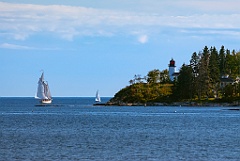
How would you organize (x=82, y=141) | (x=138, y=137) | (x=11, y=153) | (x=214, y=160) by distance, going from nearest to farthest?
1. (x=214, y=160)
2. (x=11, y=153)
3. (x=82, y=141)
4. (x=138, y=137)

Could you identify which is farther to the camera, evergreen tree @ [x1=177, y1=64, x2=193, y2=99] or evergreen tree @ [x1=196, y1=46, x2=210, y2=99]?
evergreen tree @ [x1=196, y1=46, x2=210, y2=99]

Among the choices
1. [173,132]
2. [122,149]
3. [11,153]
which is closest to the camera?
[11,153]

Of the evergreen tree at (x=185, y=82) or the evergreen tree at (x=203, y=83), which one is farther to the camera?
the evergreen tree at (x=203, y=83)

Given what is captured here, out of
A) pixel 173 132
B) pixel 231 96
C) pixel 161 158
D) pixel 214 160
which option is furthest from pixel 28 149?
pixel 231 96

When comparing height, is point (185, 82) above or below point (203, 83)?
above

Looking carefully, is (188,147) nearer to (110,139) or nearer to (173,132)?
(110,139)

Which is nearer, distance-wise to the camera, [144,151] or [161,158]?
[161,158]

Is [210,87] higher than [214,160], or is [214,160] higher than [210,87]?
[210,87]

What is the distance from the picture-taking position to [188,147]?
6072cm

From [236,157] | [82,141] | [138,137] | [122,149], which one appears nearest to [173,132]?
[138,137]

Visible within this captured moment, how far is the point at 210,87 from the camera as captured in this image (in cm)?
19712

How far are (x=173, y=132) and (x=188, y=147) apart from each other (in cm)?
2223

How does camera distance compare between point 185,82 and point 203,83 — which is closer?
point 185,82

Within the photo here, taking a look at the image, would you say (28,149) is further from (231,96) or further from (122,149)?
(231,96)
